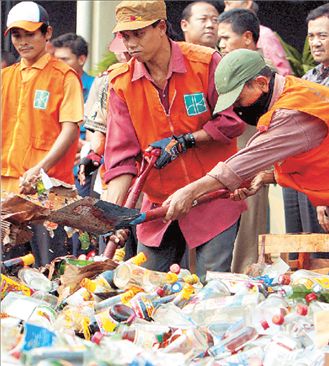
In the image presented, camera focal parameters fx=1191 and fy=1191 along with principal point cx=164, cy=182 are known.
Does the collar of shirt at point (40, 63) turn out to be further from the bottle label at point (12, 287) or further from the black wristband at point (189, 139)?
the bottle label at point (12, 287)

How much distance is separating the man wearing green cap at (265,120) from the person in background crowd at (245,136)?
2.03 metres

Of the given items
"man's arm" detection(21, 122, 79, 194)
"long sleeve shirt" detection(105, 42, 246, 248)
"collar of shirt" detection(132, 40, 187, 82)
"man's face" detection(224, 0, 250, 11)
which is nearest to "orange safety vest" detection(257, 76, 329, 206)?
"long sleeve shirt" detection(105, 42, 246, 248)

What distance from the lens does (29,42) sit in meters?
7.78

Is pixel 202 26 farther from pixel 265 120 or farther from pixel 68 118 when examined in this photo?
pixel 265 120

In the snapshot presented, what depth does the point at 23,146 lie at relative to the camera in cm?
775

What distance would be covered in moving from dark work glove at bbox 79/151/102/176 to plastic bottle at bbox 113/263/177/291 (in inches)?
82.3

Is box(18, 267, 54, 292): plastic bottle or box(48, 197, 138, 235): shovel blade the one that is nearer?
box(48, 197, 138, 235): shovel blade

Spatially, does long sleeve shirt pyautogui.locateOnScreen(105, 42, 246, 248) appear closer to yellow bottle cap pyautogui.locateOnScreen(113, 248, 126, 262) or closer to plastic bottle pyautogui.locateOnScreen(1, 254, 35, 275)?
yellow bottle cap pyautogui.locateOnScreen(113, 248, 126, 262)

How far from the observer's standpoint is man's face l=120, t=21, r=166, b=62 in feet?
20.2

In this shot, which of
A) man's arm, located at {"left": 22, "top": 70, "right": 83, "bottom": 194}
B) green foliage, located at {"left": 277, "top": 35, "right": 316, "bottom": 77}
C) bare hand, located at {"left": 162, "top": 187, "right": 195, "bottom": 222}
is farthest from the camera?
green foliage, located at {"left": 277, "top": 35, "right": 316, "bottom": 77}

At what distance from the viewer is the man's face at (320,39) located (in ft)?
24.3

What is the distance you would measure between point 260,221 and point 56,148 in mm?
1493

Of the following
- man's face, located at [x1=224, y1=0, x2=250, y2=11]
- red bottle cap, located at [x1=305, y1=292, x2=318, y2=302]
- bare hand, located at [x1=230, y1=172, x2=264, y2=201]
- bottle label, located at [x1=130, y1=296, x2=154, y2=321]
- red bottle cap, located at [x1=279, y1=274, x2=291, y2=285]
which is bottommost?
red bottle cap, located at [x1=279, y1=274, x2=291, y2=285]

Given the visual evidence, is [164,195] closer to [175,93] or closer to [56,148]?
[175,93]
